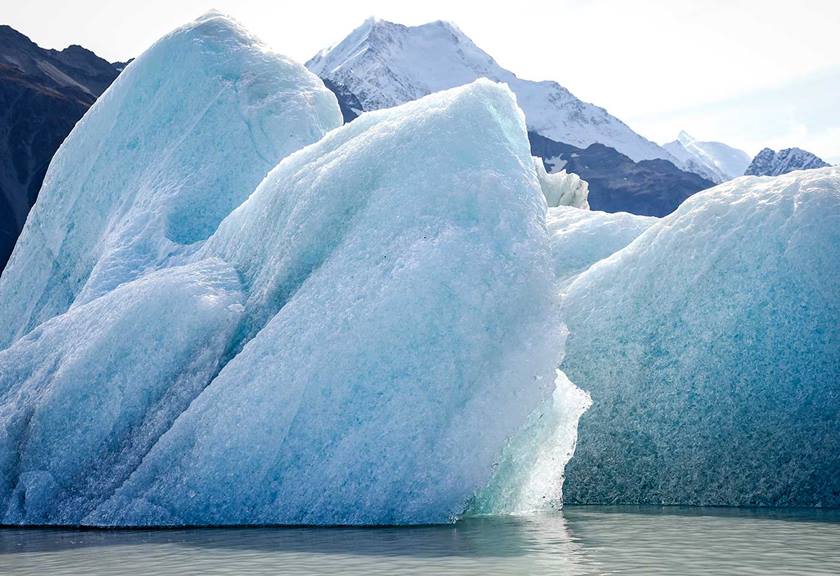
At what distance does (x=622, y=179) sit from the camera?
13400 centimetres

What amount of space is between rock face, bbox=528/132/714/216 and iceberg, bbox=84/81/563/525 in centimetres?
11154

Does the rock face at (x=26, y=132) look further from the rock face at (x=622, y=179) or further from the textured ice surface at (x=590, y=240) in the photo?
the rock face at (x=622, y=179)

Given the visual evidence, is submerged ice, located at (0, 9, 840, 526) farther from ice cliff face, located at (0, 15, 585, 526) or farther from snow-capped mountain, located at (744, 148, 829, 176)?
snow-capped mountain, located at (744, 148, 829, 176)

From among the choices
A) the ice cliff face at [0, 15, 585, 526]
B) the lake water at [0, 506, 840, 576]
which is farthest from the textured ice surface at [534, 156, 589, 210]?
the lake water at [0, 506, 840, 576]

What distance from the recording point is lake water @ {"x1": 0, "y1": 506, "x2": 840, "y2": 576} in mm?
5547

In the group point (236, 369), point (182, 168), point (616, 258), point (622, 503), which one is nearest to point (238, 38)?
point (182, 168)

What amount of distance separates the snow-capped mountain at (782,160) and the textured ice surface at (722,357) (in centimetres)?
17787

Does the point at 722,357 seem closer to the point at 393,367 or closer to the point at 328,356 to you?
the point at 393,367

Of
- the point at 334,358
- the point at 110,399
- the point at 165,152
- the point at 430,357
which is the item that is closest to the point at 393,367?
the point at 430,357

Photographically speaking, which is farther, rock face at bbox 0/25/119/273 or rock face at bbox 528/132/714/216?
rock face at bbox 528/132/714/216

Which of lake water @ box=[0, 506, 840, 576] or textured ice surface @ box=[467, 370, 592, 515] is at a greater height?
textured ice surface @ box=[467, 370, 592, 515]

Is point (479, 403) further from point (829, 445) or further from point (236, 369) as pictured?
point (829, 445)

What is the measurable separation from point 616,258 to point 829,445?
3.30 m

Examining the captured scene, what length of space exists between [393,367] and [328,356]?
578mm
